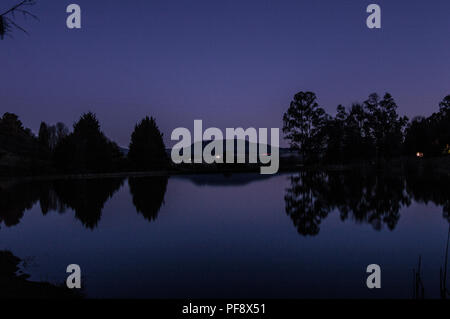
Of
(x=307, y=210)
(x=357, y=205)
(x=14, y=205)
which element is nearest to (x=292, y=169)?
(x=357, y=205)

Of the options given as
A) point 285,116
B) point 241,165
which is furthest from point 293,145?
point 241,165

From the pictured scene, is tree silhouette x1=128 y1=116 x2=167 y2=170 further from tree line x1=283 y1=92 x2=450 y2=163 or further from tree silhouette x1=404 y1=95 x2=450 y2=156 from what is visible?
tree silhouette x1=404 y1=95 x2=450 y2=156

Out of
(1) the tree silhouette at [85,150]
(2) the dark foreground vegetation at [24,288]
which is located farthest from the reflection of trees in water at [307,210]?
(1) the tree silhouette at [85,150]

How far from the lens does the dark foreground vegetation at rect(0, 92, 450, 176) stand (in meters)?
39.8

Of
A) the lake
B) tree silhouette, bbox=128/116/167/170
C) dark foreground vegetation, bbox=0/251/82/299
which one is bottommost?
the lake

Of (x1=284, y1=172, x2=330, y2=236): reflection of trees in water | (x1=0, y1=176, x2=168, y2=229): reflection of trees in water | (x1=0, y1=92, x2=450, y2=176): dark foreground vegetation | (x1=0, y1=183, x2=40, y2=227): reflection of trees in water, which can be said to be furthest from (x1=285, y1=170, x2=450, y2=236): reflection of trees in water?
(x1=0, y1=92, x2=450, y2=176): dark foreground vegetation

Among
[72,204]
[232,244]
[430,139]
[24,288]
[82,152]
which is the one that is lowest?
[232,244]

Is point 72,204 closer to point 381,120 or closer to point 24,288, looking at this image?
point 24,288

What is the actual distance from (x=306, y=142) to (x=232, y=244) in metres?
48.2

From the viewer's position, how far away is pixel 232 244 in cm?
1027

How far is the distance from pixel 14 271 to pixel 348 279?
7785mm

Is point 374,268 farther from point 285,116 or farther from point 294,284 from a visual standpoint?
point 285,116
